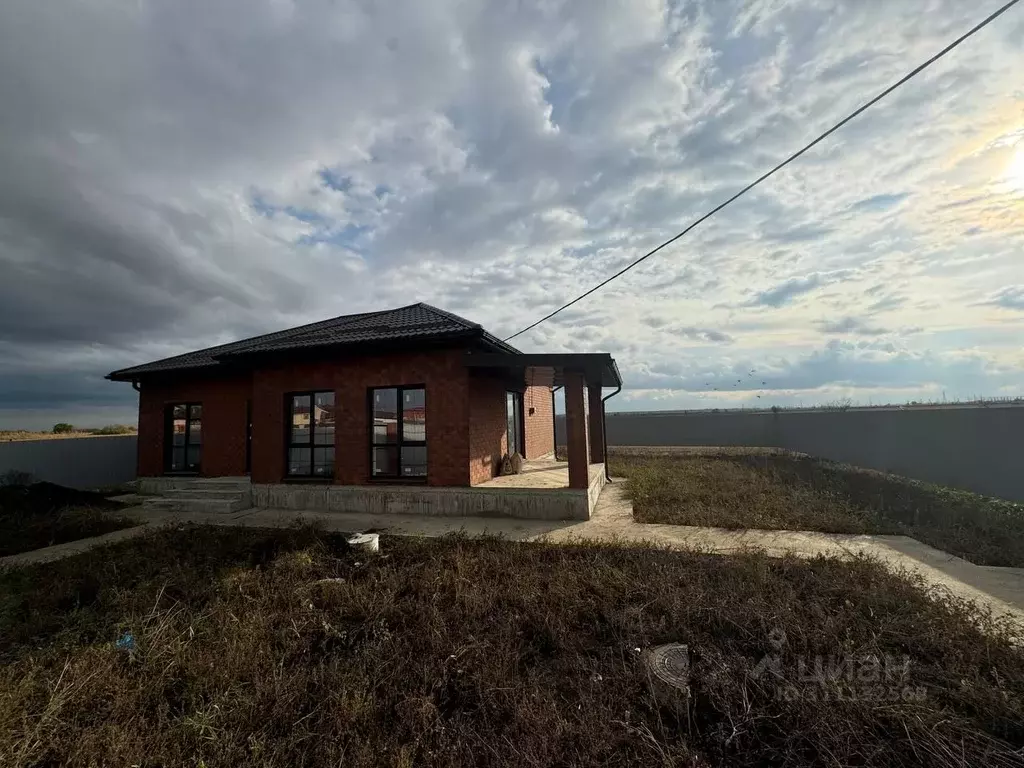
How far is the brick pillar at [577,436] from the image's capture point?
7816 mm

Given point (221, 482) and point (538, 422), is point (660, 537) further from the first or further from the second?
point (221, 482)

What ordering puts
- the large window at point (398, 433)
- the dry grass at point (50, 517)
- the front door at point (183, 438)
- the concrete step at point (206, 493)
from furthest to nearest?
the front door at point (183, 438) → the concrete step at point (206, 493) → the large window at point (398, 433) → the dry grass at point (50, 517)

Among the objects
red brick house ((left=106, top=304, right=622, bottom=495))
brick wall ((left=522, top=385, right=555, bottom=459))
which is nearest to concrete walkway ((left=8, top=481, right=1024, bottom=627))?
red brick house ((left=106, top=304, right=622, bottom=495))

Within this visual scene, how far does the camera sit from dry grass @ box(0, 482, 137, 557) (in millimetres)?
7344

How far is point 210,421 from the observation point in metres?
11.3

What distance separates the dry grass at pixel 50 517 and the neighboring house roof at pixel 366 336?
3.33 m

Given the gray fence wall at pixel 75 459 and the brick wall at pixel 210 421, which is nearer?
the brick wall at pixel 210 421

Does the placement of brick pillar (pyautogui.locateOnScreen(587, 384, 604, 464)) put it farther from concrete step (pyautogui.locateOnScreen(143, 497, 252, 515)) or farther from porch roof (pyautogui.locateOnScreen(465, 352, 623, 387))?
concrete step (pyautogui.locateOnScreen(143, 497, 252, 515))

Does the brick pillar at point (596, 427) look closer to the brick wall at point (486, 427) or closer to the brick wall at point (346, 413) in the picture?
the brick wall at point (486, 427)

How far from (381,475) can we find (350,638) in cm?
518

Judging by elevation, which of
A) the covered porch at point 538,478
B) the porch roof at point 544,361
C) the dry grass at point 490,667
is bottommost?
the dry grass at point 490,667

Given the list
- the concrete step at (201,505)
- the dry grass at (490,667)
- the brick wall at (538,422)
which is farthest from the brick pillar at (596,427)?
the concrete step at (201,505)

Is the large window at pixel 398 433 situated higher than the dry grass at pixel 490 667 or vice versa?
the large window at pixel 398 433

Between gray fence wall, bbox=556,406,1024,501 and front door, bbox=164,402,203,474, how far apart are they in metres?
18.6
